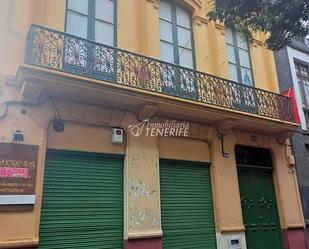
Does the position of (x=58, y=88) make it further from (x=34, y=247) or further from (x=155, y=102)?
(x=34, y=247)

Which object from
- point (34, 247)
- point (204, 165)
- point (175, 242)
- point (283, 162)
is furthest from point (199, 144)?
point (34, 247)

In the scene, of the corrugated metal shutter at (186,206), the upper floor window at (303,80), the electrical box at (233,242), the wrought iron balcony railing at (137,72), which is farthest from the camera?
the upper floor window at (303,80)

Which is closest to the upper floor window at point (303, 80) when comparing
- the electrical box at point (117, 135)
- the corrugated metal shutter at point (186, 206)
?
the corrugated metal shutter at point (186, 206)

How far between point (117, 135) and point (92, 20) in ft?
10.3

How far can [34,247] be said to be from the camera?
6.09 m

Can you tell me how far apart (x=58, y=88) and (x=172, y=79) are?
10.0 ft

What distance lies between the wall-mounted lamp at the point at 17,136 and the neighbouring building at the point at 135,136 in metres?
0.02

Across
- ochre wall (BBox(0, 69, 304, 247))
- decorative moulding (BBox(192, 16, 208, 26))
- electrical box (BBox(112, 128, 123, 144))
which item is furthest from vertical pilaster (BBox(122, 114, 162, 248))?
decorative moulding (BBox(192, 16, 208, 26))

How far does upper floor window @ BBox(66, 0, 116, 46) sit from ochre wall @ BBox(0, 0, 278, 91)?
219 mm

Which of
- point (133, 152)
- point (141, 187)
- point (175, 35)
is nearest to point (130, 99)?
point (133, 152)

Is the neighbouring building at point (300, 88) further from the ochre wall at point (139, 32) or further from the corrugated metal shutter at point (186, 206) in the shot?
the corrugated metal shutter at point (186, 206)

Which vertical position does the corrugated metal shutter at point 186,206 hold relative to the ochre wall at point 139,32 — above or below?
below

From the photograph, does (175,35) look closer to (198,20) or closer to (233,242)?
(198,20)

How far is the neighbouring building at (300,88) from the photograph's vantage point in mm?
11067
